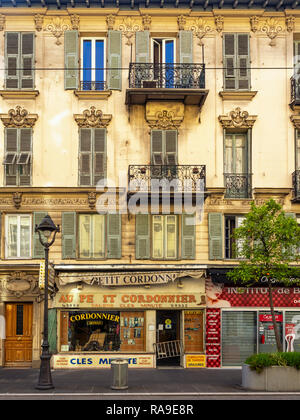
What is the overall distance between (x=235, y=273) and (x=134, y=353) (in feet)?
18.2

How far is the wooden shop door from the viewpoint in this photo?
21453mm

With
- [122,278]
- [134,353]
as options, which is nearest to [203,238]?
[122,278]

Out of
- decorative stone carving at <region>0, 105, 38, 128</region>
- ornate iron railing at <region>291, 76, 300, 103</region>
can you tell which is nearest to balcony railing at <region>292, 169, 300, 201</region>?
ornate iron railing at <region>291, 76, 300, 103</region>

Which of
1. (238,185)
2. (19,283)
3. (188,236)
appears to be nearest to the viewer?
(19,283)

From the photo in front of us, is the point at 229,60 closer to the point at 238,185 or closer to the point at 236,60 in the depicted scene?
the point at 236,60

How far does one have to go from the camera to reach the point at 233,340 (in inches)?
846

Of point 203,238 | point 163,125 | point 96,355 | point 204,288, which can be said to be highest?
point 163,125

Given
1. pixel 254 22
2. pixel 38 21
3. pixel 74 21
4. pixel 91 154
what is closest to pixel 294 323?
pixel 91 154

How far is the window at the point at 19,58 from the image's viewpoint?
22391 mm

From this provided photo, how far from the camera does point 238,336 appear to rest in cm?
2155

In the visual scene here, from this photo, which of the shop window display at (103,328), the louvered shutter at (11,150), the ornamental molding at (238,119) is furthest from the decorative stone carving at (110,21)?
the shop window display at (103,328)

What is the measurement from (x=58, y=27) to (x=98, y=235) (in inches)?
344

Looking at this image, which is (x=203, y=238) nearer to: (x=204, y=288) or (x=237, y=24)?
(x=204, y=288)

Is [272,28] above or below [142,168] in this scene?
above
